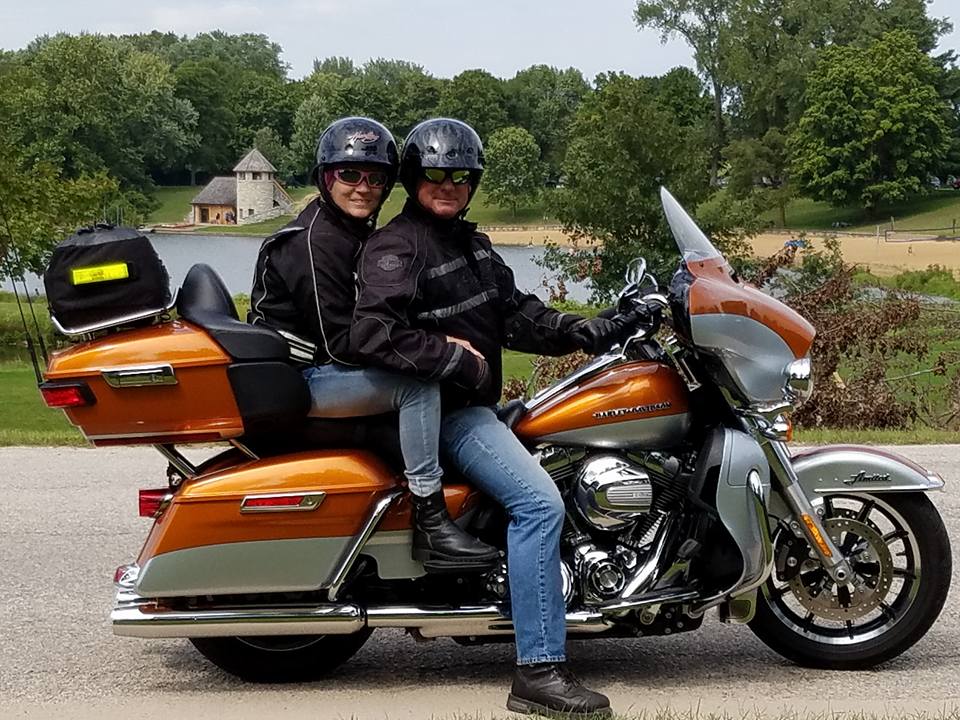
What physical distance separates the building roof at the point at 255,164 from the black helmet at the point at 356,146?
5586 centimetres

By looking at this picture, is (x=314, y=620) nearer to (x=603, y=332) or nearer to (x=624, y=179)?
(x=603, y=332)

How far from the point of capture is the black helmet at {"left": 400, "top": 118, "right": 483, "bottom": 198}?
155 inches

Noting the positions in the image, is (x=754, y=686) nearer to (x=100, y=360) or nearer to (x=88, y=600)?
A: (x=100, y=360)

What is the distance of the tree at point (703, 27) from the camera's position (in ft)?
244

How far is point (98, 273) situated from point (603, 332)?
1618 millimetres

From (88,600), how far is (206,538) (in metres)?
1.59

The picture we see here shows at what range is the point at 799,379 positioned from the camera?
13.3ft

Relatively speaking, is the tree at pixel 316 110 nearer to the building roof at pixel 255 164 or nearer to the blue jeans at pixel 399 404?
the building roof at pixel 255 164

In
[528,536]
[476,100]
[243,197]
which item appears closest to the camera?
[528,536]

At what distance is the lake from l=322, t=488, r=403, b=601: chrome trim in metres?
16.4

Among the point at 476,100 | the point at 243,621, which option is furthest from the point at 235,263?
the point at 476,100

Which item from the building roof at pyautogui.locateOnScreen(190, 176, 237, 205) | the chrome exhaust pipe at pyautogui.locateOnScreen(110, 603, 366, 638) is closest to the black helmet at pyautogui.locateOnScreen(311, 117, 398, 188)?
the chrome exhaust pipe at pyautogui.locateOnScreen(110, 603, 366, 638)

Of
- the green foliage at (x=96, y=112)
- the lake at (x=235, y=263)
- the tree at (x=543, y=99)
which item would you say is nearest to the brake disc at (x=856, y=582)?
the lake at (x=235, y=263)

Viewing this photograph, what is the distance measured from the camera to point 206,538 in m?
3.97
